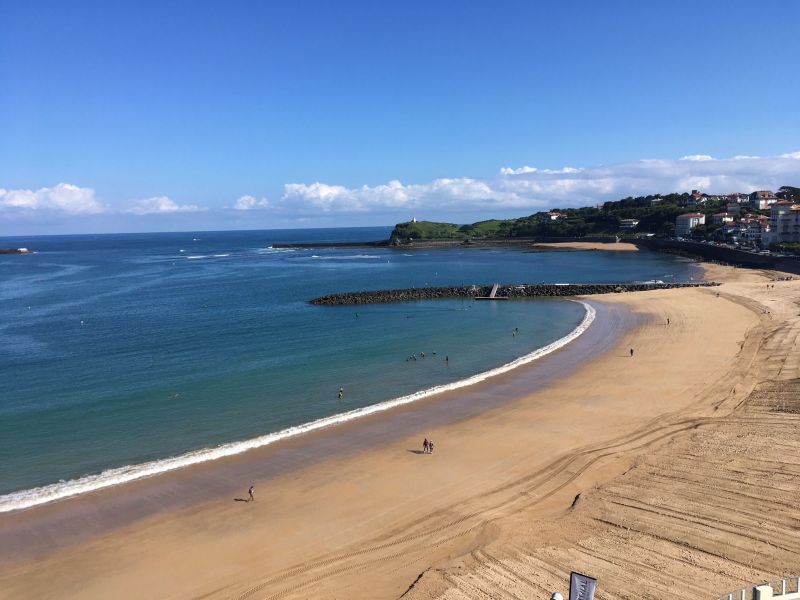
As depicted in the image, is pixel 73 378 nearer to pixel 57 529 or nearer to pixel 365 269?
pixel 57 529

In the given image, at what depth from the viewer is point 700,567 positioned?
13680mm

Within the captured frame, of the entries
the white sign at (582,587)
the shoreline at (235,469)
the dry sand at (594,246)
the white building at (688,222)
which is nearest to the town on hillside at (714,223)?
the white building at (688,222)

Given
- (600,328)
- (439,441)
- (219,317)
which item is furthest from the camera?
(219,317)

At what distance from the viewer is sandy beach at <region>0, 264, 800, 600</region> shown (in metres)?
14.4

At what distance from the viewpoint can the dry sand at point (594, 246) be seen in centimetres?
13975

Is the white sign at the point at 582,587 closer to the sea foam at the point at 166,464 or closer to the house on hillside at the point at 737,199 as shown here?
the sea foam at the point at 166,464

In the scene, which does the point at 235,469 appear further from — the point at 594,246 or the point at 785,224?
the point at 594,246

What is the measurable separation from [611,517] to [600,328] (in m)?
35.1

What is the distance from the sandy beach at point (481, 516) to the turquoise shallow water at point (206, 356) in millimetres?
4983

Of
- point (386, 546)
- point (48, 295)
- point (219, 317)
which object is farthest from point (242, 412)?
point (48, 295)

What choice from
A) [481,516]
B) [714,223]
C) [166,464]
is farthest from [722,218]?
[166,464]

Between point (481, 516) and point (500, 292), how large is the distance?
189 ft

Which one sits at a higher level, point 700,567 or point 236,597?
point 700,567

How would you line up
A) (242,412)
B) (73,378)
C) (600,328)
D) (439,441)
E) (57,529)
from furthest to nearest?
(600,328) → (73,378) → (242,412) → (439,441) → (57,529)
